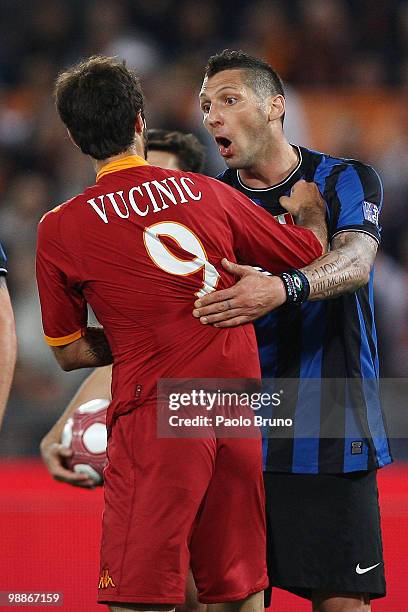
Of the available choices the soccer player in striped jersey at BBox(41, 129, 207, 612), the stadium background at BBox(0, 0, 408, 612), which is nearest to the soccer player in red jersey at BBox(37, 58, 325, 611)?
the soccer player in striped jersey at BBox(41, 129, 207, 612)

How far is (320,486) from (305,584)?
0.26 meters

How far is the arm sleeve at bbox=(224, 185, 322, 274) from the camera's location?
89.8 inches

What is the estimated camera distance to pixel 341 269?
2303mm

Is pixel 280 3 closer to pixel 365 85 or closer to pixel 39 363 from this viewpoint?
pixel 365 85

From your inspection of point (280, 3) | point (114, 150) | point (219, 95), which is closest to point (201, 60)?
point (280, 3)

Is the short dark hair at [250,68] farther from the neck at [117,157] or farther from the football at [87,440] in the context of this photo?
the football at [87,440]

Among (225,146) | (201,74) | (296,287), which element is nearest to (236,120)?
(225,146)

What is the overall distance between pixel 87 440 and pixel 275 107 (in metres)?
1.16

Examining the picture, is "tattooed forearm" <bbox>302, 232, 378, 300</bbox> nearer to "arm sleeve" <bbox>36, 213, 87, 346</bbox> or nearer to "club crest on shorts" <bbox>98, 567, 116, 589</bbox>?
"arm sleeve" <bbox>36, 213, 87, 346</bbox>

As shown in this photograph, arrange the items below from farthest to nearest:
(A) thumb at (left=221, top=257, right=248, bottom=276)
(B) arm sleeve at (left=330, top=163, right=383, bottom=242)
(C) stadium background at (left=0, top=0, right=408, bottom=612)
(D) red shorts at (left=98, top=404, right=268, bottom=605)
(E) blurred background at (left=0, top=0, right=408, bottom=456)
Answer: (E) blurred background at (left=0, top=0, right=408, bottom=456), (C) stadium background at (left=0, top=0, right=408, bottom=612), (B) arm sleeve at (left=330, top=163, right=383, bottom=242), (A) thumb at (left=221, top=257, right=248, bottom=276), (D) red shorts at (left=98, top=404, right=268, bottom=605)

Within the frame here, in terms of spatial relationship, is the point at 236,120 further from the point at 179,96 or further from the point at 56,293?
the point at 179,96

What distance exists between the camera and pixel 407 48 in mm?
7086

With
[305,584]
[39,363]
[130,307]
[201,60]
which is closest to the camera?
[130,307]

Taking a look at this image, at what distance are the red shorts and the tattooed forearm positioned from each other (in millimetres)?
399
